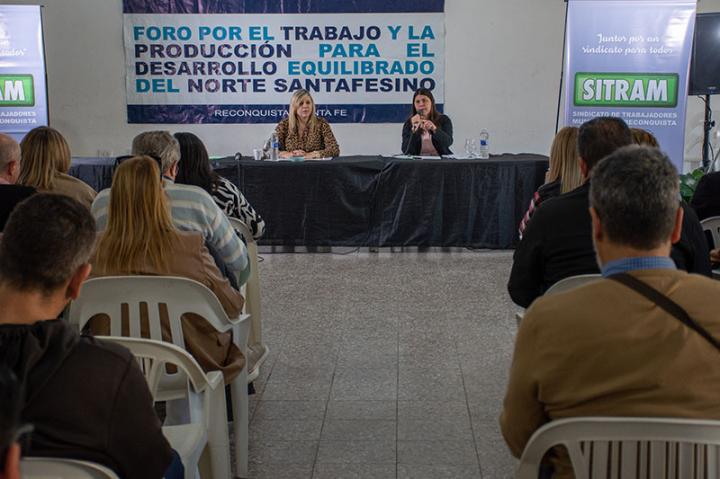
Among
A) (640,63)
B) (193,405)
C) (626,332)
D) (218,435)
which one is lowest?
(218,435)

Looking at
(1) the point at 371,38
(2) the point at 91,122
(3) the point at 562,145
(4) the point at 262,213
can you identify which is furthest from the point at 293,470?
(2) the point at 91,122

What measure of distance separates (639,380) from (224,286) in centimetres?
150

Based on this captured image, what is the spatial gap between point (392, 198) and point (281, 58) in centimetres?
262

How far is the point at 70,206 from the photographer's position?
146 cm

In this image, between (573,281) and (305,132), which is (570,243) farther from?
(305,132)

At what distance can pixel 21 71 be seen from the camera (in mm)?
7770

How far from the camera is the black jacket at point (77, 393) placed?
1291mm

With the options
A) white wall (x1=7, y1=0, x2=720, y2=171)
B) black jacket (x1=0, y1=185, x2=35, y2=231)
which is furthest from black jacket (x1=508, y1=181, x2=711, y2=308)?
white wall (x1=7, y1=0, x2=720, y2=171)

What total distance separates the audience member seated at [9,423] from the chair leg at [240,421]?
1.87m

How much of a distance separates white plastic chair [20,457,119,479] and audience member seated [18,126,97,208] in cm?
234

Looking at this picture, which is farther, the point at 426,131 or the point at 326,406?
the point at 426,131

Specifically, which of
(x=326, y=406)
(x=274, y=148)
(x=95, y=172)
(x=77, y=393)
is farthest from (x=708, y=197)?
(x=95, y=172)

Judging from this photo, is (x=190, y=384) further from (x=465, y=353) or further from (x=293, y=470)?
(x=465, y=353)

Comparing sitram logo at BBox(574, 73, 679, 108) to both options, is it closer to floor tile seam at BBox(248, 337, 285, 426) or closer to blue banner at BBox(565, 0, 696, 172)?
blue banner at BBox(565, 0, 696, 172)
